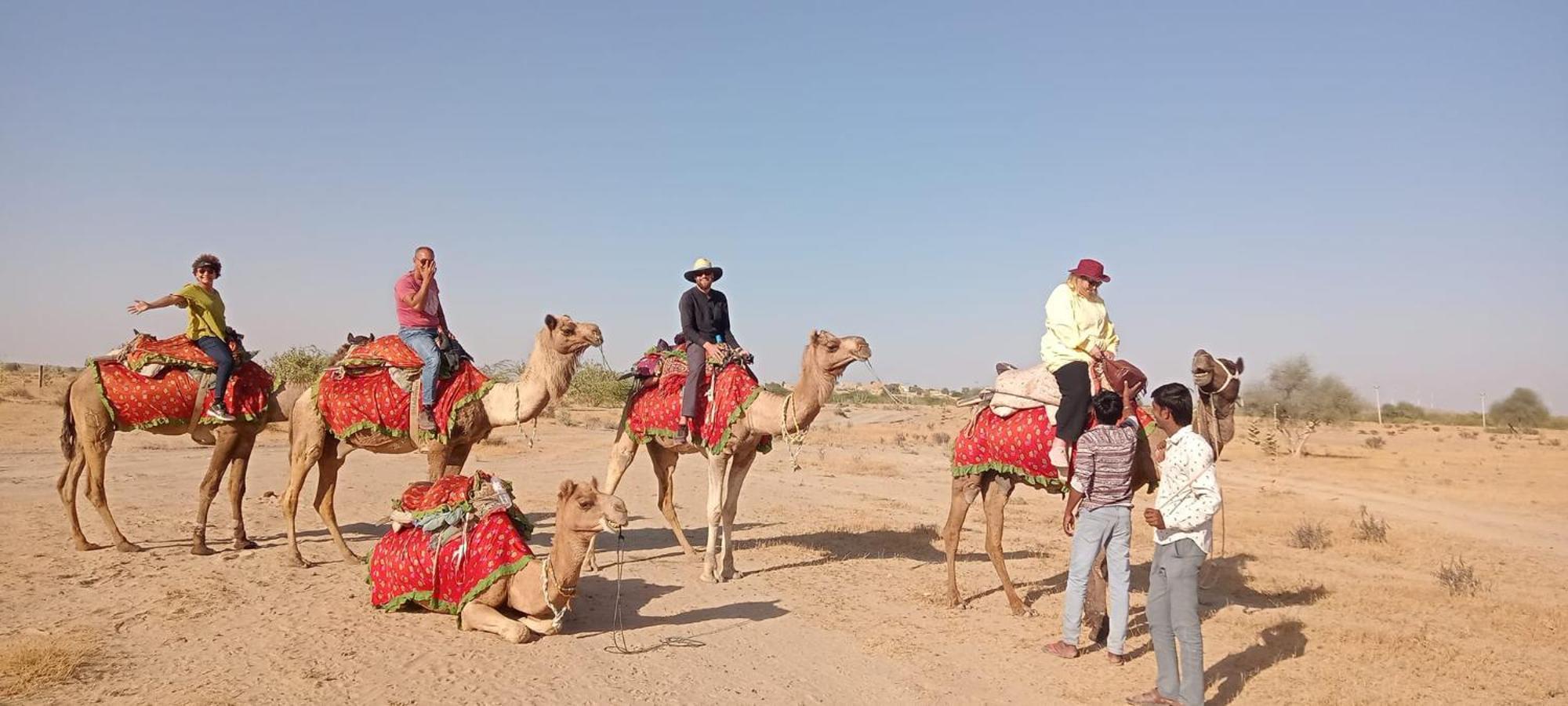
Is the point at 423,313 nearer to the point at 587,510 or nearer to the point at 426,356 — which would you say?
the point at 426,356

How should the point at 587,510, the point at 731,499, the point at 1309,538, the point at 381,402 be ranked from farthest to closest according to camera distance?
1. the point at 1309,538
2. the point at 731,499
3. the point at 381,402
4. the point at 587,510

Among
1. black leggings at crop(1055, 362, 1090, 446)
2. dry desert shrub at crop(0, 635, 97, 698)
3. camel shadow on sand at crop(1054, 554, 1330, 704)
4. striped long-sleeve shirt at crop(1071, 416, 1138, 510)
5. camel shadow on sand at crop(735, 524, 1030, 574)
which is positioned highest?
black leggings at crop(1055, 362, 1090, 446)

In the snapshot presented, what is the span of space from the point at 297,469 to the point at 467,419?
1.93 meters

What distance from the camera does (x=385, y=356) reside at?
31.4 feet

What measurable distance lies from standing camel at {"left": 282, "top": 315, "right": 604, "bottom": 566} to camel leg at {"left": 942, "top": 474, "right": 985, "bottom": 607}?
12.5 feet

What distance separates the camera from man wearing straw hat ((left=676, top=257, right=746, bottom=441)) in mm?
9938

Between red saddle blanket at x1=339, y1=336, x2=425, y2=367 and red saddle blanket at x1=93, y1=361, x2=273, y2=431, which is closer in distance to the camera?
red saddle blanket at x1=339, y1=336, x2=425, y2=367

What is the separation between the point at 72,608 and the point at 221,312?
150 inches

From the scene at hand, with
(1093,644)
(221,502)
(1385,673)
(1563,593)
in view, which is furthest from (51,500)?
(1563,593)

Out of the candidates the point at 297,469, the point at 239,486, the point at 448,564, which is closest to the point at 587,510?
the point at 448,564

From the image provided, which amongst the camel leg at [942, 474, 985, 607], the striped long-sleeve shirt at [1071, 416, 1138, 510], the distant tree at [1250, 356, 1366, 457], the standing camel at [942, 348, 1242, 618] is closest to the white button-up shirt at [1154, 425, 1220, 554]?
the striped long-sleeve shirt at [1071, 416, 1138, 510]

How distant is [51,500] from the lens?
1259cm

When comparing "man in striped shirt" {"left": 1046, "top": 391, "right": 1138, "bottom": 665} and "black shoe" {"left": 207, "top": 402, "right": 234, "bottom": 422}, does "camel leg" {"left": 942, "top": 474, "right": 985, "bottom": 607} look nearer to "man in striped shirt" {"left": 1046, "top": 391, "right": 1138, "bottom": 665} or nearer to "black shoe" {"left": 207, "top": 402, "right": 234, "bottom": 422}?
"man in striped shirt" {"left": 1046, "top": 391, "right": 1138, "bottom": 665}

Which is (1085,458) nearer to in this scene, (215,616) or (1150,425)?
(1150,425)
